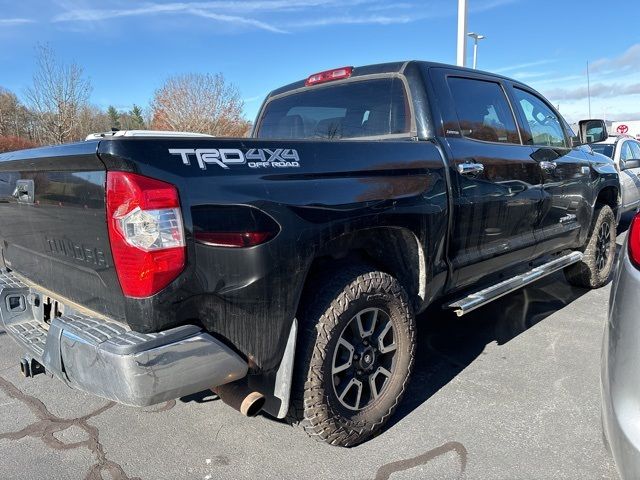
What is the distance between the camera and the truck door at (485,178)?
3074 millimetres

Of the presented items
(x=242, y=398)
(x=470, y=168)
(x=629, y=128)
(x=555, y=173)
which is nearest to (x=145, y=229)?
(x=242, y=398)

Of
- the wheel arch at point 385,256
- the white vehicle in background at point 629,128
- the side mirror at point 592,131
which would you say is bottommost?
the wheel arch at point 385,256

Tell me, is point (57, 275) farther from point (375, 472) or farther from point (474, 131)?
point (474, 131)

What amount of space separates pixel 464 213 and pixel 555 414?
50.1 inches

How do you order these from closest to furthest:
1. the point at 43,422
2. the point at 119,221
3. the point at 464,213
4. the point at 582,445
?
the point at 119,221 < the point at 582,445 < the point at 43,422 < the point at 464,213

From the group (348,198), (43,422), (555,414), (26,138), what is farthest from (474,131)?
(26,138)

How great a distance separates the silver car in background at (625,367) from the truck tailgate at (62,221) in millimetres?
1815

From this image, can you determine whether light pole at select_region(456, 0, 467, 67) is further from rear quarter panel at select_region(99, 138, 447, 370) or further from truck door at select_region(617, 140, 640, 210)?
rear quarter panel at select_region(99, 138, 447, 370)

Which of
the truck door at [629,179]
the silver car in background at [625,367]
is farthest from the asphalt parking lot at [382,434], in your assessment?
the truck door at [629,179]

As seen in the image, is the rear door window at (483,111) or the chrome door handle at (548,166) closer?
the rear door window at (483,111)

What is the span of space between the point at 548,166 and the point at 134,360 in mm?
3455

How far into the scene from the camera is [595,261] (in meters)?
5.05

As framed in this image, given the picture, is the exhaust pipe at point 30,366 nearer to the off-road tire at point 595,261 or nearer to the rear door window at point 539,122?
the rear door window at point 539,122

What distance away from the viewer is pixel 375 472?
2385 millimetres
